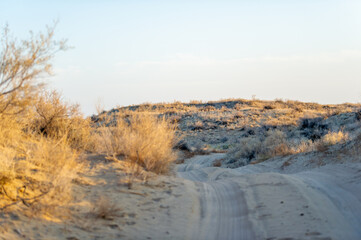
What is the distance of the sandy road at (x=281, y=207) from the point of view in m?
5.99

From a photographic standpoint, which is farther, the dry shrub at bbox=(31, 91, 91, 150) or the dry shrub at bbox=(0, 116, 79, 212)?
the dry shrub at bbox=(31, 91, 91, 150)

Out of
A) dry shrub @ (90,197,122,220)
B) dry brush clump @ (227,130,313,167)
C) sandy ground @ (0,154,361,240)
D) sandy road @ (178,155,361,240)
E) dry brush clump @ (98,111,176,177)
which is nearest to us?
sandy ground @ (0,154,361,240)

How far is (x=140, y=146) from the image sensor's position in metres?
9.57

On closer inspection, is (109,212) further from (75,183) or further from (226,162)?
(226,162)

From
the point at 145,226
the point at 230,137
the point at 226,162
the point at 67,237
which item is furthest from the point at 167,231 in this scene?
the point at 230,137

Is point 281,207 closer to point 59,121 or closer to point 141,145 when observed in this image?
point 141,145

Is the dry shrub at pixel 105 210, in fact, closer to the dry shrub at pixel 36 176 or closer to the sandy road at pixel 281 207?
the dry shrub at pixel 36 176

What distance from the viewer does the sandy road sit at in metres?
5.99

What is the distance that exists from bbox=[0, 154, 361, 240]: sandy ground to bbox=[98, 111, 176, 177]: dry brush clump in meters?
0.52

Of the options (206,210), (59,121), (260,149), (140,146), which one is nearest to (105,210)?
(206,210)

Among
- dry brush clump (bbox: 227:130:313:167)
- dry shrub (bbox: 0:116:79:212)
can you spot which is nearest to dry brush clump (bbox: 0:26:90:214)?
dry shrub (bbox: 0:116:79:212)

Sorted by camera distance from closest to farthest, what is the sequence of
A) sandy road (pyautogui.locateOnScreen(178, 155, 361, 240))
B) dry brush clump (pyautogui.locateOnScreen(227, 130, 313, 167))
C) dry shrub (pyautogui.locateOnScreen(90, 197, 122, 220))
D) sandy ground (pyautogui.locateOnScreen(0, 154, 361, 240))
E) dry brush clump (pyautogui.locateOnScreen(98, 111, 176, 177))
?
sandy ground (pyautogui.locateOnScreen(0, 154, 361, 240)) → sandy road (pyautogui.locateOnScreen(178, 155, 361, 240)) → dry shrub (pyautogui.locateOnScreen(90, 197, 122, 220)) → dry brush clump (pyautogui.locateOnScreen(98, 111, 176, 177)) → dry brush clump (pyautogui.locateOnScreen(227, 130, 313, 167))

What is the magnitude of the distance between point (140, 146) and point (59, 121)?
308 cm

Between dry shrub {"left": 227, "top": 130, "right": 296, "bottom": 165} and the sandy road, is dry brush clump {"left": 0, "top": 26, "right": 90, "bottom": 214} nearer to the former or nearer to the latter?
the sandy road
